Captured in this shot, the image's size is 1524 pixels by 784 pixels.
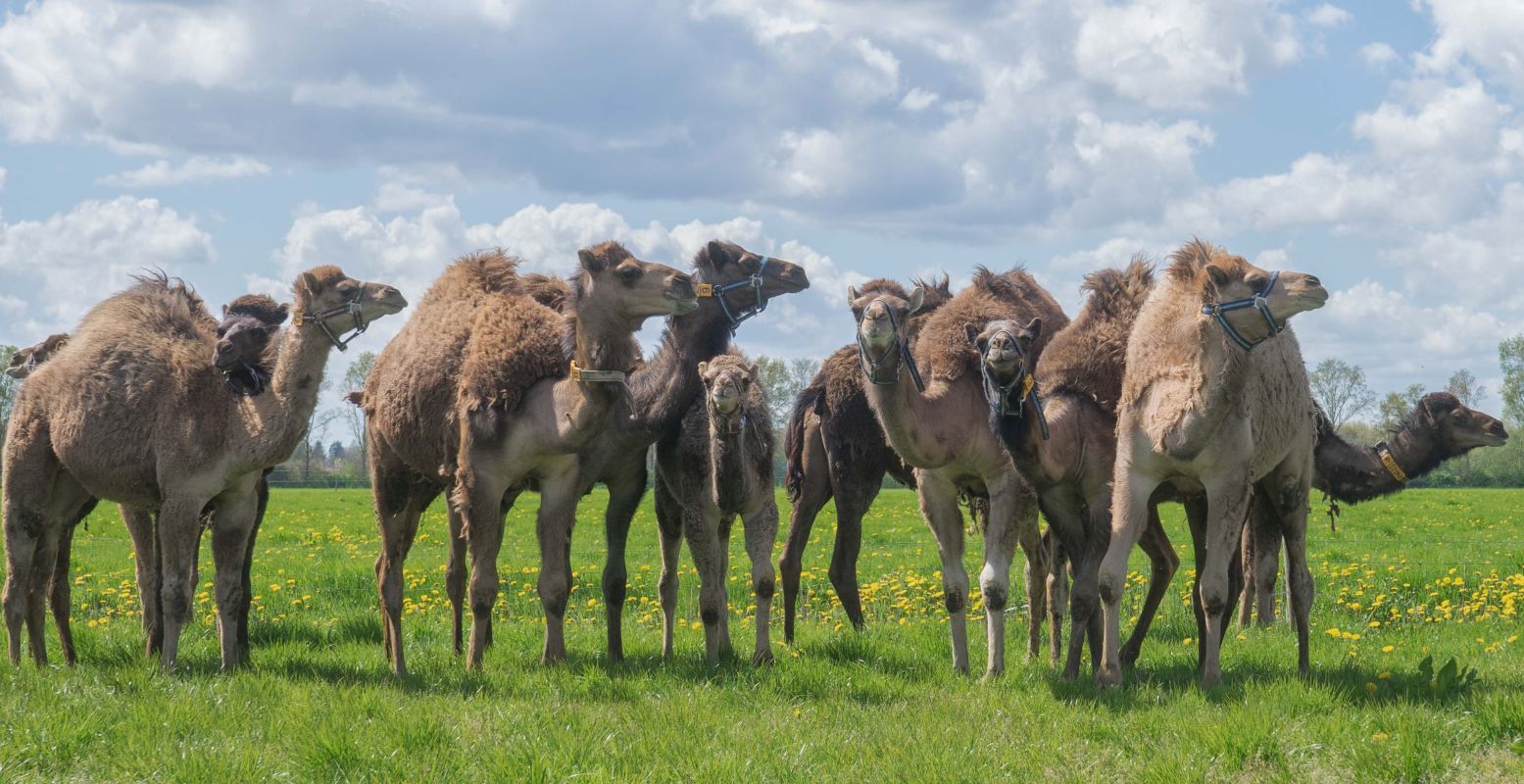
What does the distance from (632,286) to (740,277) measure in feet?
3.66

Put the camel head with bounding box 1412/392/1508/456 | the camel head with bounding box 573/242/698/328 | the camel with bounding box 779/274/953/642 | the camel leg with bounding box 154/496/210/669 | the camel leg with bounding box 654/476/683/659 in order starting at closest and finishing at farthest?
the camel head with bounding box 573/242/698/328 → the camel leg with bounding box 154/496/210/669 → the camel leg with bounding box 654/476/683/659 → the camel with bounding box 779/274/953/642 → the camel head with bounding box 1412/392/1508/456

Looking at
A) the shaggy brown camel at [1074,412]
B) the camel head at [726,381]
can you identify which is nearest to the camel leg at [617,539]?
the camel head at [726,381]

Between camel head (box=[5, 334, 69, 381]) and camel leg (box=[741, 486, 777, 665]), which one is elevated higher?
camel head (box=[5, 334, 69, 381])

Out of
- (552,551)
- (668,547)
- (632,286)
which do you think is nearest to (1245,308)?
(632,286)

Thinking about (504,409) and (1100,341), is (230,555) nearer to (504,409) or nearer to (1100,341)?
(504,409)

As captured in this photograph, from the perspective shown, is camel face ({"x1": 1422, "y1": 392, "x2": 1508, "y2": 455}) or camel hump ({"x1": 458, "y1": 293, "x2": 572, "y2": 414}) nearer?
camel hump ({"x1": 458, "y1": 293, "x2": 572, "y2": 414})

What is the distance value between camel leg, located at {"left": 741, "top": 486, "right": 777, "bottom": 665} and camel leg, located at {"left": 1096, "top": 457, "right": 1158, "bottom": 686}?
6.85 ft

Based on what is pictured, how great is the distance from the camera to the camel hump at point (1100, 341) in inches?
355

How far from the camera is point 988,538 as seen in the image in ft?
29.0

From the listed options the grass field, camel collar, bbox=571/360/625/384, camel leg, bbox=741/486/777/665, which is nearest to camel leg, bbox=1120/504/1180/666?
the grass field

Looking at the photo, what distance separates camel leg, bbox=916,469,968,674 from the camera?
8.90 metres

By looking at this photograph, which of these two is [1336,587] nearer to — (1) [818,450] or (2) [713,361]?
(1) [818,450]

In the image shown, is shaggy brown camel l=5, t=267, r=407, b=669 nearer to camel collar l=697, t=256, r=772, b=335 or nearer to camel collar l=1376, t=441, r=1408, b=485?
camel collar l=697, t=256, r=772, b=335

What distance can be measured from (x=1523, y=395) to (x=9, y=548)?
7678 centimetres
